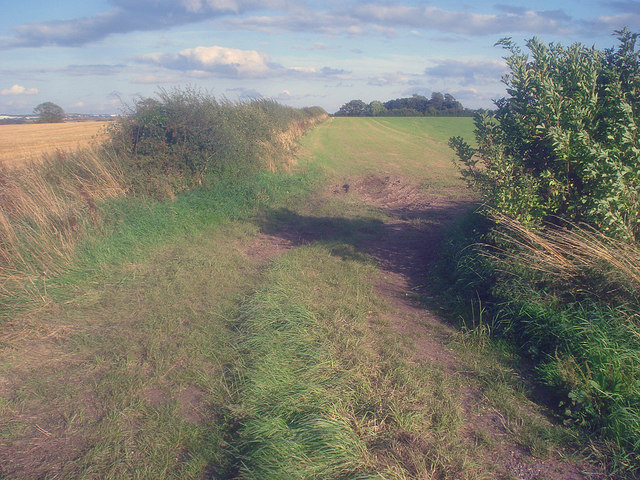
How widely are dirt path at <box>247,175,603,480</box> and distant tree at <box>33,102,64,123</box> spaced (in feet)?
112

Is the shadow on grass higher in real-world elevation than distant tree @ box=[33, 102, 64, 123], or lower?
lower

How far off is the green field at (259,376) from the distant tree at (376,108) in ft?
259

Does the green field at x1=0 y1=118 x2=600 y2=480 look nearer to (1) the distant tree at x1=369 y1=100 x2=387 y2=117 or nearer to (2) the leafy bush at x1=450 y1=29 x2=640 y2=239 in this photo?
(2) the leafy bush at x1=450 y1=29 x2=640 y2=239

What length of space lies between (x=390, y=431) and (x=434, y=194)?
927 centimetres

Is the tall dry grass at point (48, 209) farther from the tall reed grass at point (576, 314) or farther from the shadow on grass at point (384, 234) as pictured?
the tall reed grass at point (576, 314)

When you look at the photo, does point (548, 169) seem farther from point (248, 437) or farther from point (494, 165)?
point (248, 437)

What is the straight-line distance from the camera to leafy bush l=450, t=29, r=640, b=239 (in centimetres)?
452

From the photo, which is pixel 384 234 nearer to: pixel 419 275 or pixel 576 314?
pixel 419 275

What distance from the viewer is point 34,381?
388 cm

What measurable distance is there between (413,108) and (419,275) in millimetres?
79844

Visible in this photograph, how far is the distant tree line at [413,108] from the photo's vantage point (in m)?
72.4

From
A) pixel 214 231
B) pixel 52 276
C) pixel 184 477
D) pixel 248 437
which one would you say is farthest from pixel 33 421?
pixel 214 231

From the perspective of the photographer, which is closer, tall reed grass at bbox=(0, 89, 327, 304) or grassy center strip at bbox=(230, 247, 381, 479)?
grassy center strip at bbox=(230, 247, 381, 479)

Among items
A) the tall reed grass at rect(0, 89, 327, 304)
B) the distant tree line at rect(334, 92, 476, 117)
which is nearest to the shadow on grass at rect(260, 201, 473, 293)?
the tall reed grass at rect(0, 89, 327, 304)
